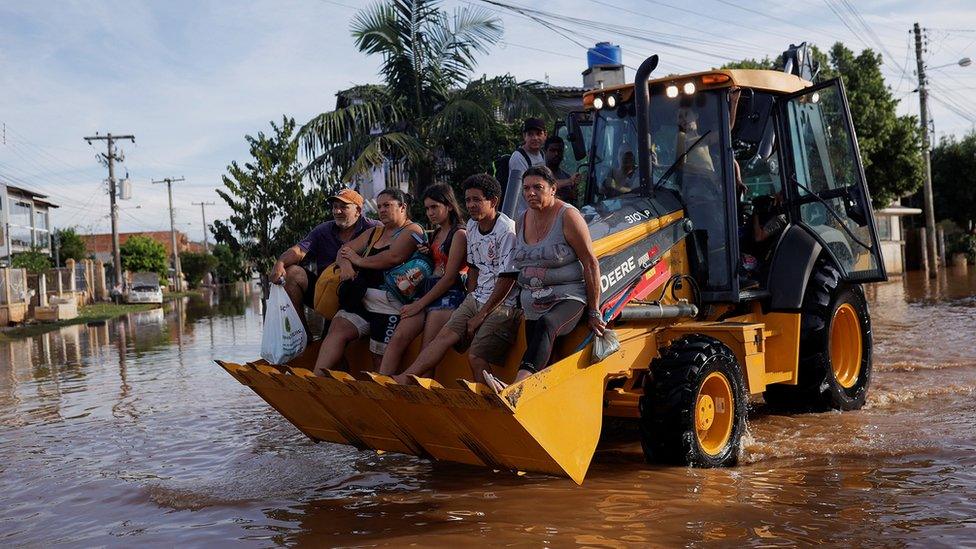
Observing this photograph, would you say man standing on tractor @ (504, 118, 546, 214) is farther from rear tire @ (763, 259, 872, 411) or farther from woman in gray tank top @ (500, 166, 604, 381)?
rear tire @ (763, 259, 872, 411)

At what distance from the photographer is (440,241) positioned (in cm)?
704

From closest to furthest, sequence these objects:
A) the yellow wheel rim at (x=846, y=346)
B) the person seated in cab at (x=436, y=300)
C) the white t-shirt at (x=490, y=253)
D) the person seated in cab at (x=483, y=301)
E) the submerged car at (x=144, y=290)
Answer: the person seated in cab at (x=483, y=301) → the white t-shirt at (x=490, y=253) → the person seated in cab at (x=436, y=300) → the yellow wheel rim at (x=846, y=346) → the submerged car at (x=144, y=290)

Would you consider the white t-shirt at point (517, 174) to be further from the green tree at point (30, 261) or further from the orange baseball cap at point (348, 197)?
the green tree at point (30, 261)

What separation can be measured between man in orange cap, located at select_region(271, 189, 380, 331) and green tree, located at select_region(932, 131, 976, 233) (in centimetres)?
4423

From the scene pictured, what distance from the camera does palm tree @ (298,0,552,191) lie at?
19375 millimetres

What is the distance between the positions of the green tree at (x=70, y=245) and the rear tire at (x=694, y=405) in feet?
214

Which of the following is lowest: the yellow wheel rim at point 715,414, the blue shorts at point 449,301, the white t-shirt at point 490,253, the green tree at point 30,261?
the yellow wheel rim at point 715,414

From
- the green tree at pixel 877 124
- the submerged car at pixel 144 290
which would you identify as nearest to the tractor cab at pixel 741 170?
the green tree at pixel 877 124

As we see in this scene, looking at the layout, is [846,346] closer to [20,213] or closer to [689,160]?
[689,160]

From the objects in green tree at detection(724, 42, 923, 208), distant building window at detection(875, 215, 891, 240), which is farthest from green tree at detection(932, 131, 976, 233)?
green tree at detection(724, 42, 923, 208)

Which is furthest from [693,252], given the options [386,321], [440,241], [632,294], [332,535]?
[332,535]

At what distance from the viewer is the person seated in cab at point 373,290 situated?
274 inches

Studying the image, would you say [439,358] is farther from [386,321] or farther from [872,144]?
[872,144]

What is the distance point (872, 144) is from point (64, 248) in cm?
5453
